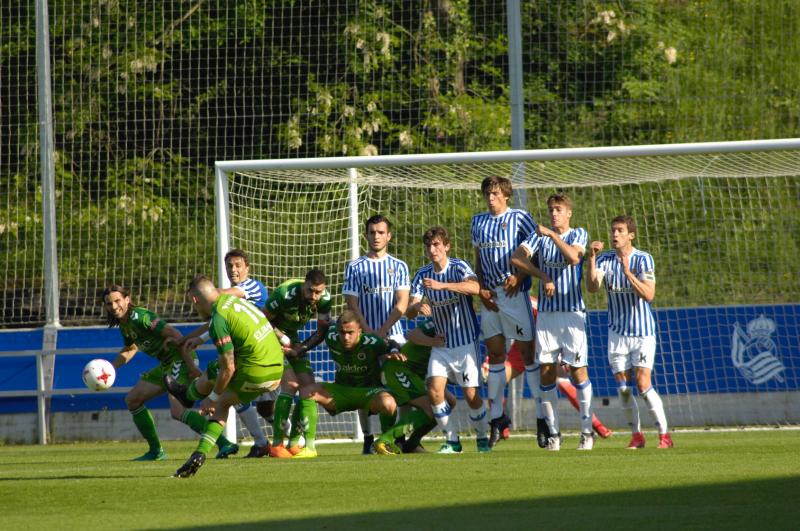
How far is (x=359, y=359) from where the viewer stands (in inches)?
457

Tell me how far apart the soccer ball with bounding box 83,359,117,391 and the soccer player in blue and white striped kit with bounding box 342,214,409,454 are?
7.50 feet

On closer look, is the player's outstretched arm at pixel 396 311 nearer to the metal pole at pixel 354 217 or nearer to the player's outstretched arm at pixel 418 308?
the player's outstretched arm at pixel 418 308

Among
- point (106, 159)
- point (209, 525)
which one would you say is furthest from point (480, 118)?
point (209, 525)

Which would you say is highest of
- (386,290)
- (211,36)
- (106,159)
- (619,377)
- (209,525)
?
(211,36)

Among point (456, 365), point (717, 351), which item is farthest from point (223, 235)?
point (717, 351)

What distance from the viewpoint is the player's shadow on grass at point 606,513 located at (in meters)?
6.28

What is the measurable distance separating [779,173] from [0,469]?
8844mm

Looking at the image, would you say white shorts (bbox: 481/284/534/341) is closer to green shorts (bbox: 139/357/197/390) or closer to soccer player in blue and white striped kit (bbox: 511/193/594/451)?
soccer player in blue and white striped kit (bbox: 511/193/594/451)

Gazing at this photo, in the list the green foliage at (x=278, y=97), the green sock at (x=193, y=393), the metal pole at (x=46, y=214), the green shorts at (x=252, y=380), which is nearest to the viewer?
the green shorts at (x=252, y=380)

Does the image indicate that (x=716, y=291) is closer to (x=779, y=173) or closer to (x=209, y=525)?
(x=779, y=173)

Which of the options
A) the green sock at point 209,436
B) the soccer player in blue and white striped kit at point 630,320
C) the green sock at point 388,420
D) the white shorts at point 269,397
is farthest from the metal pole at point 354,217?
the green sock at point 209,436

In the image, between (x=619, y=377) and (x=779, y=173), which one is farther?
(x=779, y=173)

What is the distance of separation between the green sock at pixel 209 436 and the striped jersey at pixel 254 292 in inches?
117

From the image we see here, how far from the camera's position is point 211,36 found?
1942 cm
